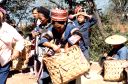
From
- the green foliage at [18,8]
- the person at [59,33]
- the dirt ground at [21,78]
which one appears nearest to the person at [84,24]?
the dirt ground at [21,78]

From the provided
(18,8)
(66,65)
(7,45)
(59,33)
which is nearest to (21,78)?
(7,45)

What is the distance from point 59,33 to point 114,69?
4.32m

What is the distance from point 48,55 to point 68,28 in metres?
0.40

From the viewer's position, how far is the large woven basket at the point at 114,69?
895 centimetres

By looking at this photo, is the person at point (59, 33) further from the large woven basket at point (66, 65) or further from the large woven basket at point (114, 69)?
the large woven basket at point (114, 69)

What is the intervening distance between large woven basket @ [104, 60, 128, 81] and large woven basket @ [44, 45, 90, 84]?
4.16 m

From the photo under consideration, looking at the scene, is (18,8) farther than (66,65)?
Yes

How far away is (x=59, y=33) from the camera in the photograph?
5.07 m

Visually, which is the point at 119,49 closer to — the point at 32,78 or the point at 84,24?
the point at 84,24

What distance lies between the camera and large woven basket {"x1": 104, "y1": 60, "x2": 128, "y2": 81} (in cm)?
895

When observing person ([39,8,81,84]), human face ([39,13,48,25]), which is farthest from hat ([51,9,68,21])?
human face ([39,13,48,25])

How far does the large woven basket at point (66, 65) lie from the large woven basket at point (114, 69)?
13.7ft

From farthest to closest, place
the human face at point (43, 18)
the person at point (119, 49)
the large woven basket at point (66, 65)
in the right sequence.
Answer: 1. the person at point (119, 49)
2. the human face at point (43, 18)
3. the large woven basket at point (66, 65)

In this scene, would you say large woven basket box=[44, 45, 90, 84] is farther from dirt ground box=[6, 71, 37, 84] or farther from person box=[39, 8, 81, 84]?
dirt ground box=[6, 71, 37, 84]
